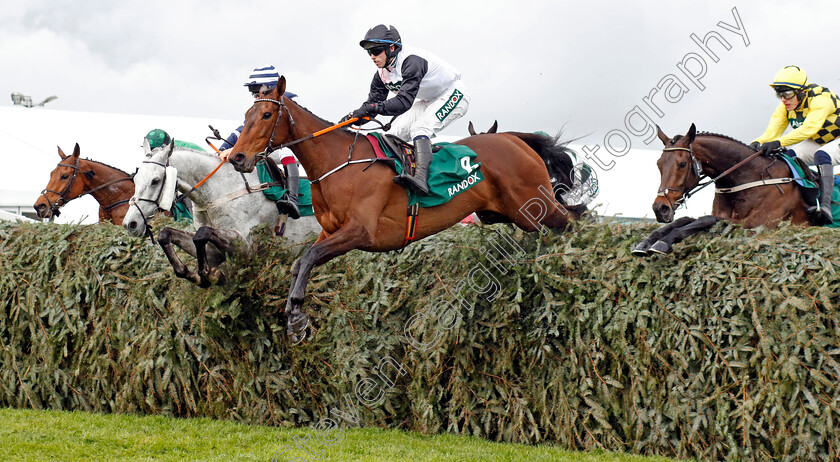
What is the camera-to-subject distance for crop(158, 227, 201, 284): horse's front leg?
5027 mm

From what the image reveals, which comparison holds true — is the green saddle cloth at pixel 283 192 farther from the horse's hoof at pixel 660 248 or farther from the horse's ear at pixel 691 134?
the horse's ear at pixel 691 134

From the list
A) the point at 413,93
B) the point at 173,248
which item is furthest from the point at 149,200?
the point at 413,93

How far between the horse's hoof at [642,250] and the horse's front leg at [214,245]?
9.16 feet

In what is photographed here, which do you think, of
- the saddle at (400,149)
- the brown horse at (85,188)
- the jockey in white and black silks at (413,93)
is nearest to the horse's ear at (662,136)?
the jockey in white and black silks at (413,93)

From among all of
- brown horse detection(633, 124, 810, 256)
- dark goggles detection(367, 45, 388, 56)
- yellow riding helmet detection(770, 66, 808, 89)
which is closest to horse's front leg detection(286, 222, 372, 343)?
dark goggles detection(367, 45, 388, 56)

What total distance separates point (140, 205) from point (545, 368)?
10.5ft

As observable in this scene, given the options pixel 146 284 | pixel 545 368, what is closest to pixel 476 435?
pixel 545 368

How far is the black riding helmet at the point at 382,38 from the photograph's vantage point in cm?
496

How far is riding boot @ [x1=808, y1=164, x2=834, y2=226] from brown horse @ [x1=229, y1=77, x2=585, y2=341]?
8.52 feet

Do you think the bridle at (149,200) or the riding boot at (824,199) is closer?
the bridle at (149,200)

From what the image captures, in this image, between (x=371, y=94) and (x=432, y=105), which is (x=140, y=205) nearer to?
(x=371, y=94)

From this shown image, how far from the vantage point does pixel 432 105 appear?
538 cm

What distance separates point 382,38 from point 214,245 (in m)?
1.97

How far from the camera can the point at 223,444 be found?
4742mm
